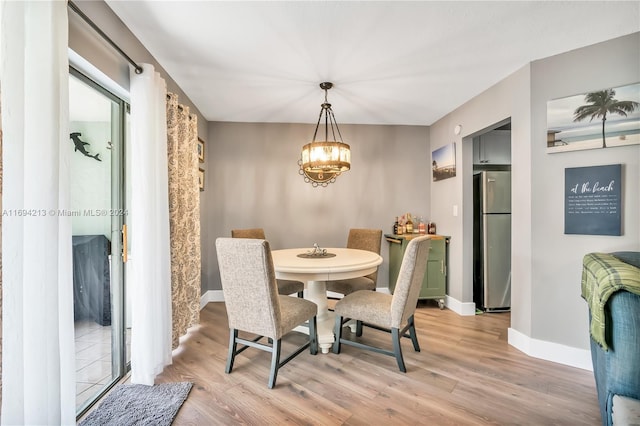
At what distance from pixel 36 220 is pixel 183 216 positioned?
1435 mm

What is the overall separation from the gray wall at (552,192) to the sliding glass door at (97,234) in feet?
10.3

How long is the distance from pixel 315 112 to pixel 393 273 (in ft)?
7.44

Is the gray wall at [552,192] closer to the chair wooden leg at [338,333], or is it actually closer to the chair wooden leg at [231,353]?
the chair wooden leg at [338,333]

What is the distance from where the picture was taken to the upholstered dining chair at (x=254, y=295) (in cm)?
184

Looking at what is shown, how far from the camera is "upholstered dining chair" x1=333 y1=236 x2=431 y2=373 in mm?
2018

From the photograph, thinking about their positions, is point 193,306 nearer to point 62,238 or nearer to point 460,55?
point 62,238

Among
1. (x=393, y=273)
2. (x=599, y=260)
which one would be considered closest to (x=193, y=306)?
(x=393, y=273)

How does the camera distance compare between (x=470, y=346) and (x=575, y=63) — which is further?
(x=470, y=346)

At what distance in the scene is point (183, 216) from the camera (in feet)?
8.29

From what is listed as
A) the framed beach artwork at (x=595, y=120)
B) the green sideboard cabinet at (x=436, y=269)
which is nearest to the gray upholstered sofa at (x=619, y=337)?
the framed beach artwork at (x=595, y=120)

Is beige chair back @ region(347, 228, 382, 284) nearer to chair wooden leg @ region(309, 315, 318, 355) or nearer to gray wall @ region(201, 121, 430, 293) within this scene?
gray wall @ region(201, 121, 430, 293)

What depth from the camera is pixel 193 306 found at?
2771mm

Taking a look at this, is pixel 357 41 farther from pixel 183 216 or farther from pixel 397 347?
pixel 397 347

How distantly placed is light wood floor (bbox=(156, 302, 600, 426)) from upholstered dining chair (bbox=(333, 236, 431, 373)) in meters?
0.22
